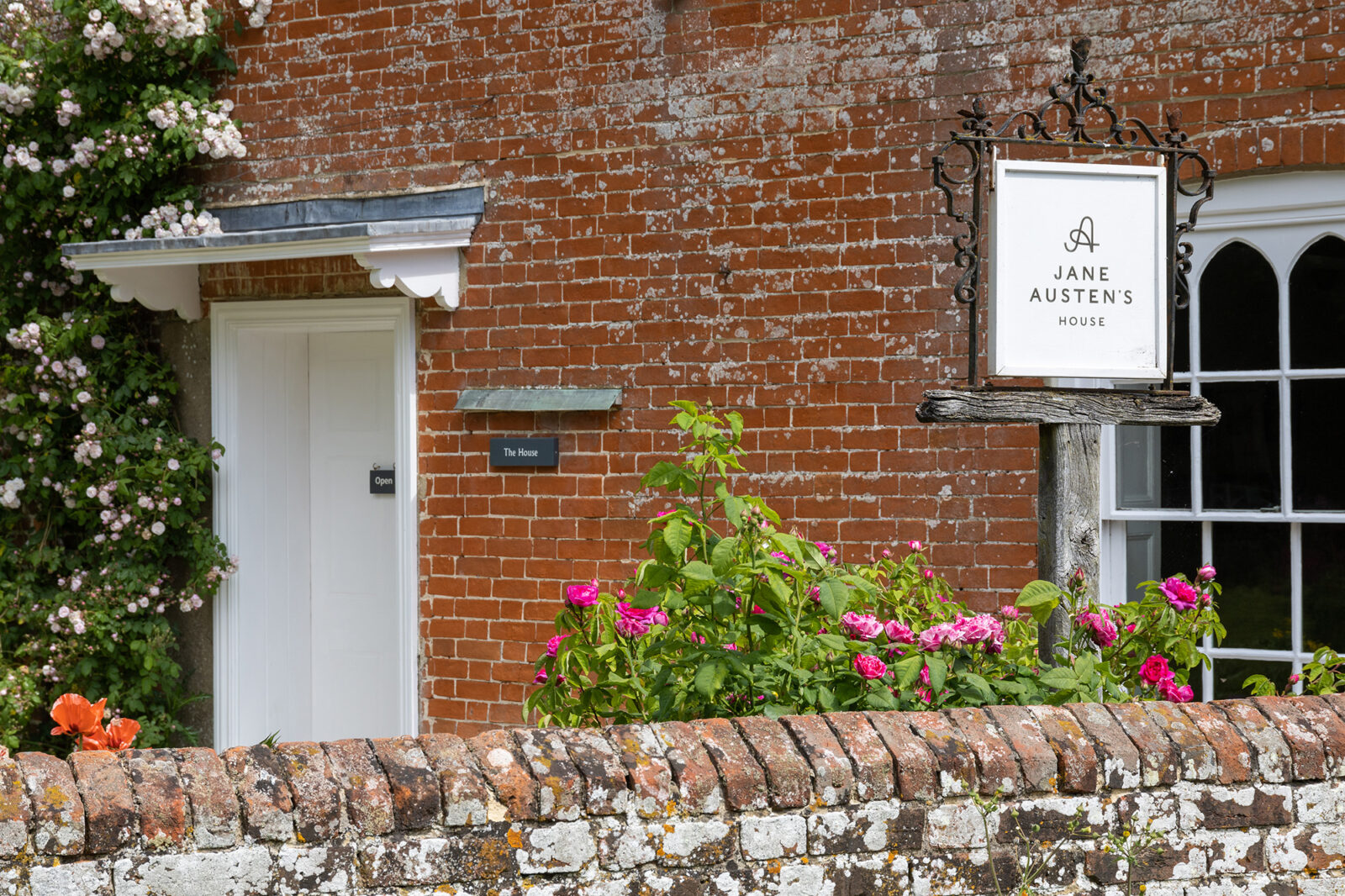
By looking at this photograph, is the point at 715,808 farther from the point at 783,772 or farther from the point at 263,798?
the point at 263,798

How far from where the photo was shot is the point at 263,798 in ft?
7.18

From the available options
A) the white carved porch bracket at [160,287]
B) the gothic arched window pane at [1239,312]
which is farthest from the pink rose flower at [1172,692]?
the white carved porch bracket at [160,287]

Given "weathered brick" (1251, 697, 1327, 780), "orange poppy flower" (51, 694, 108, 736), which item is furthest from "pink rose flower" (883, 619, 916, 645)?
"orange poppy flower" (51, 694, 108, 736)

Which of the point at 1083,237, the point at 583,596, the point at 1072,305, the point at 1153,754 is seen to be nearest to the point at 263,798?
the point at 583,596

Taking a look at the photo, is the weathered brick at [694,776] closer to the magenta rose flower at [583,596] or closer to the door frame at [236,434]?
the magenta rose flower at [583,596]

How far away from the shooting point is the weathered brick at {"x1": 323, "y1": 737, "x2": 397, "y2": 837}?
2.22m

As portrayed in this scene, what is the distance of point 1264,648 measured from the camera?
4.58 metres

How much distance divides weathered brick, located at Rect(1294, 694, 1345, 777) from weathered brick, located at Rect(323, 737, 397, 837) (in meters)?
1.97

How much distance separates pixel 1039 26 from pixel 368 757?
153 inches

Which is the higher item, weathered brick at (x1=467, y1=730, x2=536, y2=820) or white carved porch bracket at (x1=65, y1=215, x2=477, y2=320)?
white carved porch bracket at (x1=65, y1=215, x2=477, y2=320)

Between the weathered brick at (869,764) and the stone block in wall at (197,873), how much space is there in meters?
1.11

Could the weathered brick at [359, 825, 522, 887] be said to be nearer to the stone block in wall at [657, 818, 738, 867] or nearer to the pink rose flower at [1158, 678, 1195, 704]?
the stone block in wall at [657, 818, 738, 867]

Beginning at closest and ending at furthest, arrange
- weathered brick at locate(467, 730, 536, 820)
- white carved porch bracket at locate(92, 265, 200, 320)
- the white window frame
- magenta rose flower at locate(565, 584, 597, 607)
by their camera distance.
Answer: weathered brick at locate(467, 730, 536, 820) < magenta rose flower at locate(565, 584, 597, 607) < the white window frame < white carved porch bracket at locate(92, 265, 200, 320)

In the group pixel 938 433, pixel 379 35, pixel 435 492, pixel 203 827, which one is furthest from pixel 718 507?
pixel 203 827
